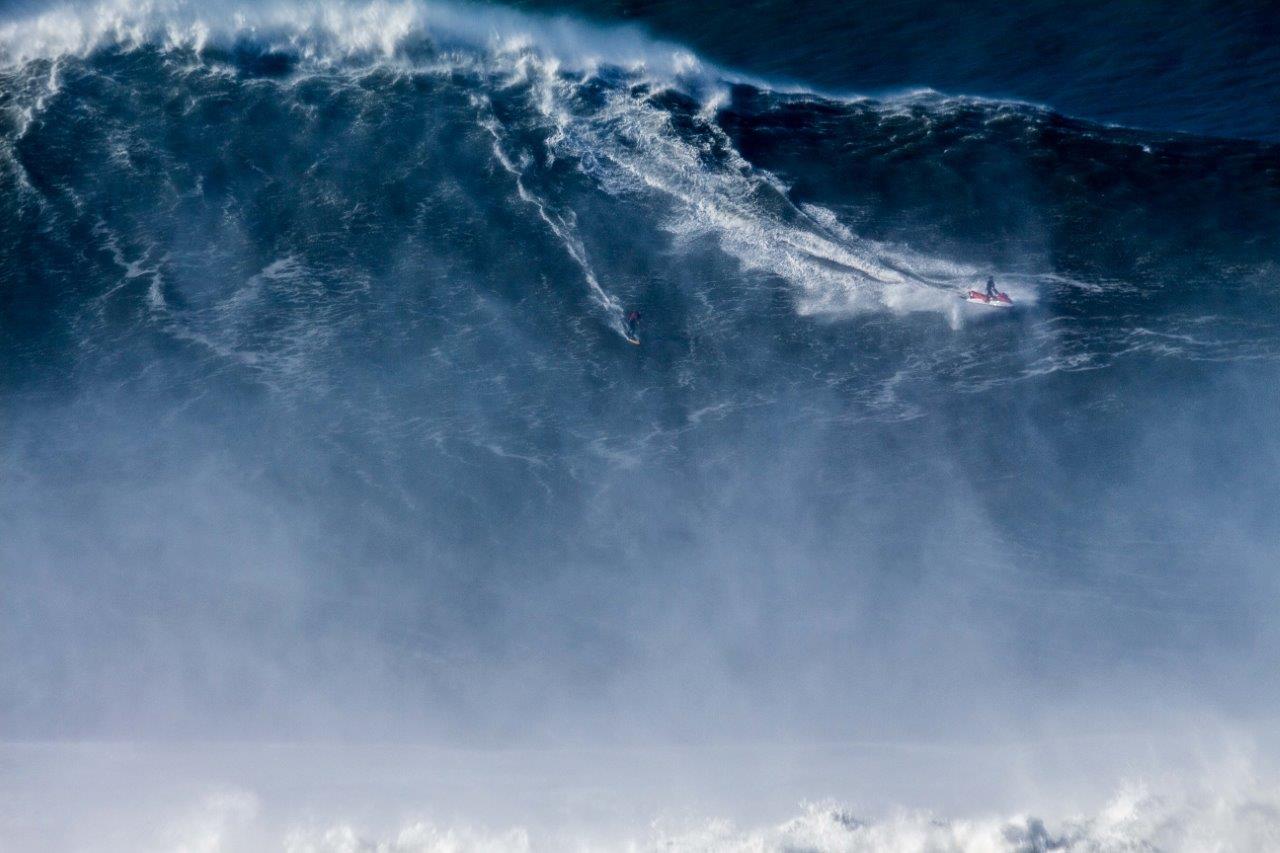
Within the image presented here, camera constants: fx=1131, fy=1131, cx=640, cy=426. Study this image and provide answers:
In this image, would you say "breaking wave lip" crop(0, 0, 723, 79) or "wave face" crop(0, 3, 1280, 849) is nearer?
"wave face" crop(0, 3, 1280, 849)

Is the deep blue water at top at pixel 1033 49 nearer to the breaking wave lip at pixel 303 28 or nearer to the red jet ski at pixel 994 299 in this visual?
the breaking wave lip at pixel 303 28

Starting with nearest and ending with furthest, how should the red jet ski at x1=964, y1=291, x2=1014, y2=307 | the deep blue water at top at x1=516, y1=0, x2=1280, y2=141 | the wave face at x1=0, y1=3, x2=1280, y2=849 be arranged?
the wave face at x1=0, y1=3, x2=1280, y2=849 < the red jet ski at x1=964, y1=291, x2=1014, y2=307 < the deep blue water at top at x1=516, y1=0, x2=1280, y2=141

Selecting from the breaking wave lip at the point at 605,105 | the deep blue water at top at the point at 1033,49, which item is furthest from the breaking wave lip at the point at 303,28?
the deep blue water at top at the point at 1033,49

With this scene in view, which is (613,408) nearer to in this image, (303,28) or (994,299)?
(994,299)

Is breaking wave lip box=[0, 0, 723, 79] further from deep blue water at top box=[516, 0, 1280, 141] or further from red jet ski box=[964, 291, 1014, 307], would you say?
red jet ski box=[964, 291, 1014, 307]

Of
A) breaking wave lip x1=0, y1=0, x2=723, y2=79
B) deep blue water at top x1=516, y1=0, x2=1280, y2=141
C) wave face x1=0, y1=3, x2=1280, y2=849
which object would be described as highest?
breaking wave lip x1=0, y1=0, x2=723, y2=79

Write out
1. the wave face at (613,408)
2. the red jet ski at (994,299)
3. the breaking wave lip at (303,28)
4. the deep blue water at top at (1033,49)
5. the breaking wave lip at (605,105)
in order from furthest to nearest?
the breaking wave lip at (303,28) < the deep blue water at top at (1033,49) < the breaking wave lip at (605,105) < the red jet ski at (994,299) < the wave face at (613,408)

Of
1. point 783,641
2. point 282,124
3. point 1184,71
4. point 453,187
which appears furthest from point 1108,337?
point 282,124

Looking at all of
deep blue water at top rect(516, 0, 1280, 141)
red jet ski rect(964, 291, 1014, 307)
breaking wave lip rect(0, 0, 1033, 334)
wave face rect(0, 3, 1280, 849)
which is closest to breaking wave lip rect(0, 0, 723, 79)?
breaking wave lip rect(0, 0, 1033, 334)
